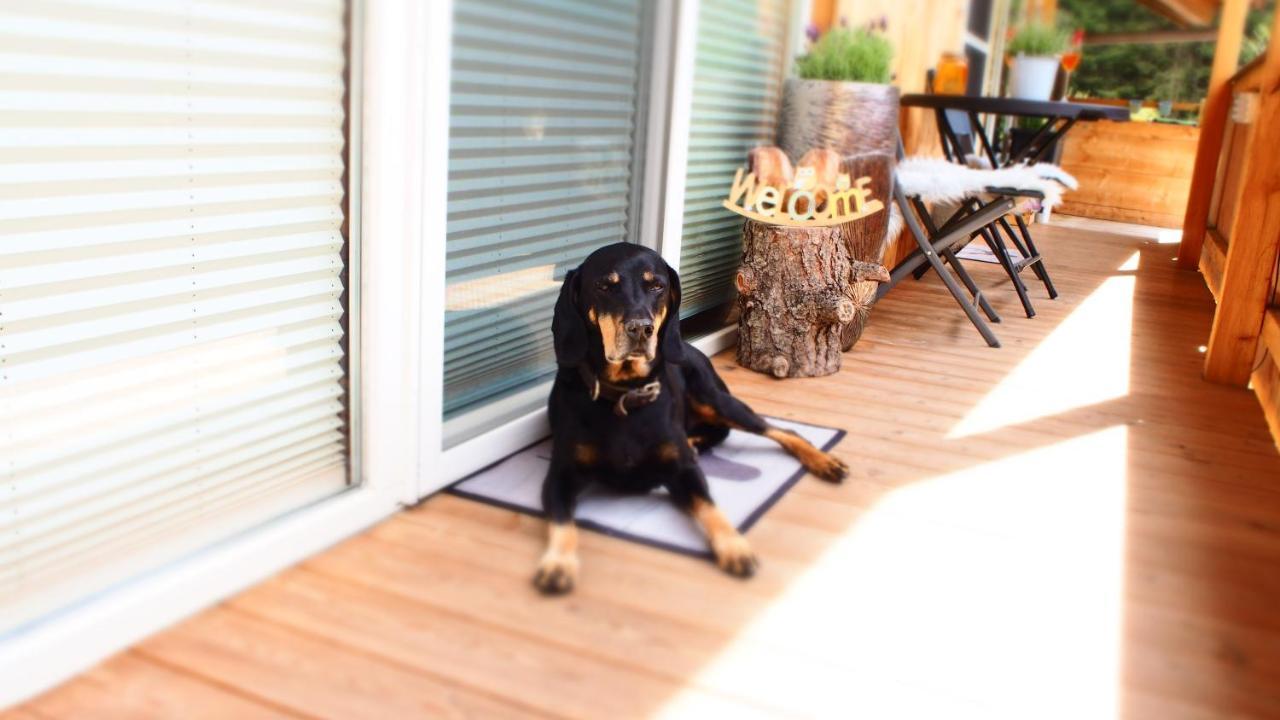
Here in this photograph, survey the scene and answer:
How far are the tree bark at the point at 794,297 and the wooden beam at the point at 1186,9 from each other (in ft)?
37.6

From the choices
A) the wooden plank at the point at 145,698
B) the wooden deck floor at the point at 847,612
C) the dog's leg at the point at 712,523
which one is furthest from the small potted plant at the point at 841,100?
the wooden plank at the point at 145,698

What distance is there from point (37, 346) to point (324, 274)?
519 millimetres

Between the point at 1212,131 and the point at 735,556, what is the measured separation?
19.6ft

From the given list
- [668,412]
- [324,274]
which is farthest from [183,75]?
[668,412]

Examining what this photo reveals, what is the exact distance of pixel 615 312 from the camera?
2.02 m

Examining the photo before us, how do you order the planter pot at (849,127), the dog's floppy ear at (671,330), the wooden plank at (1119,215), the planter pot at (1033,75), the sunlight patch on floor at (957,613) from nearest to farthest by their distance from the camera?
the sunlight patch on floor at (957,613)
the dog's floppy ear at (671,330)
the planter pot at (849,127)
the planter pot at (1033,75)
the wooden plank at (1119,215)

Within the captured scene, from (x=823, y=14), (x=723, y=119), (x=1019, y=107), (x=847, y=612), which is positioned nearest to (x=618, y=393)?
(x=847, y=612)

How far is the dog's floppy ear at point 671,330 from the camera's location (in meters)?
2.15

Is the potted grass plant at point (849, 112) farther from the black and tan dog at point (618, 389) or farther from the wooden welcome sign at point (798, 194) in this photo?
the black and tan dog at point (618, 389)

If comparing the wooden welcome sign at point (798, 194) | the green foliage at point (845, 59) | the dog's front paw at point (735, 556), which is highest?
the green foliage at point (845, 59)

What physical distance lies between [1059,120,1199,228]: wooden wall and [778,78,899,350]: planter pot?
5780 millimetres

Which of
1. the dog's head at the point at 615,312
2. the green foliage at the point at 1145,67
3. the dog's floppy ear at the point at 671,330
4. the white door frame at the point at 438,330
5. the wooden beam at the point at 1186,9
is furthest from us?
the green foliage at the point at 1145,67

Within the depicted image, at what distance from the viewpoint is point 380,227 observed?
6.07 ft

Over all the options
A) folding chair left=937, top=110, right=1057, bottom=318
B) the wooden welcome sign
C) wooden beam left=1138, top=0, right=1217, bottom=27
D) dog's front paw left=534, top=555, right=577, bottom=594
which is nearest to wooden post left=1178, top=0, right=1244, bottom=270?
folding chair left=937, top=110, right=1057, bottom=318
